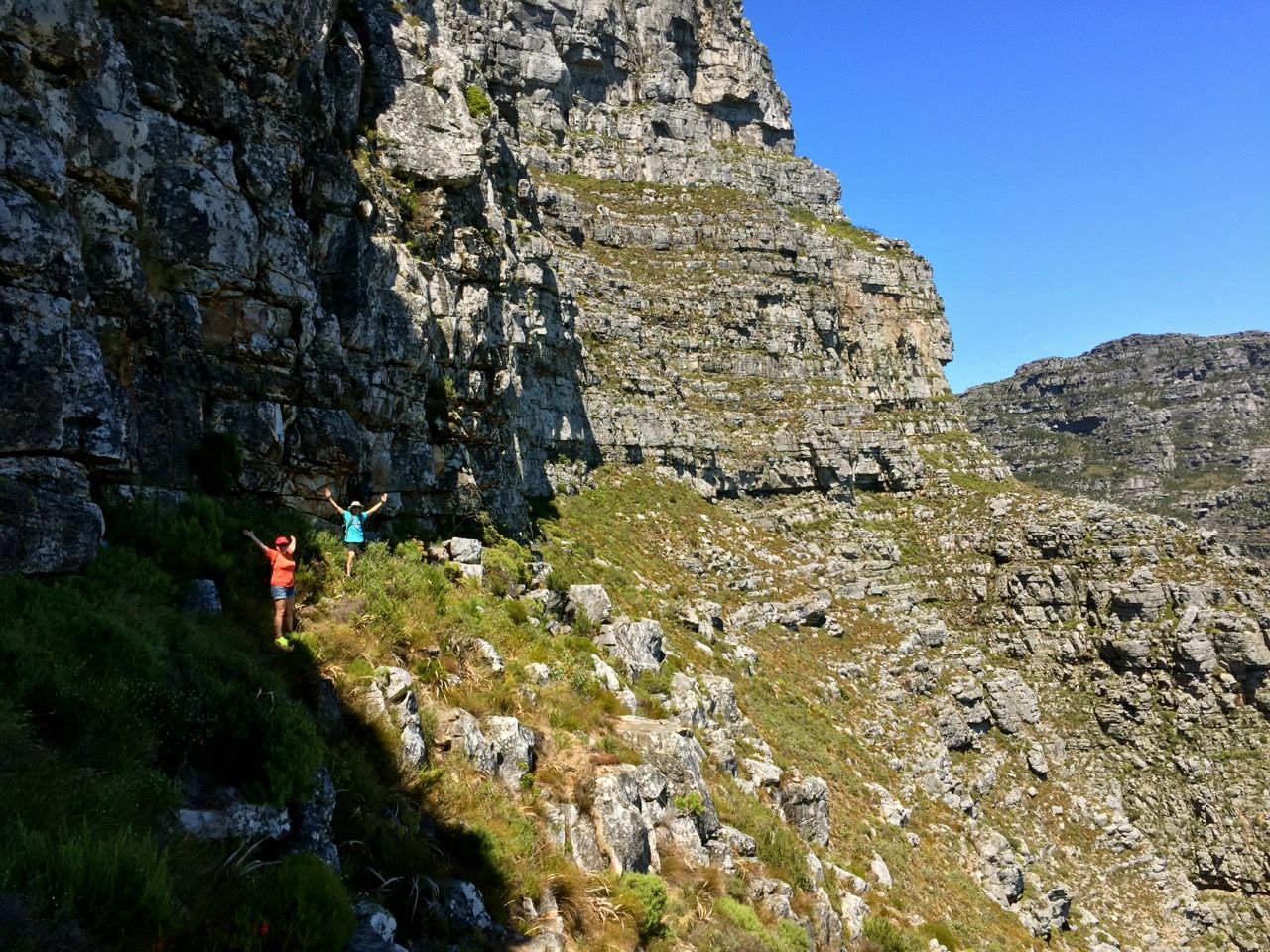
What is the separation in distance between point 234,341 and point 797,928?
1164 centimetres

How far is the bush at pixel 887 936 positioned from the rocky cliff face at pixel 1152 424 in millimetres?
116520

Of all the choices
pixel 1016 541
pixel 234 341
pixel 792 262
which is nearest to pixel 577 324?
pixel 792 262

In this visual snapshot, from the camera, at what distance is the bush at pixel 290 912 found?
13.0 feet

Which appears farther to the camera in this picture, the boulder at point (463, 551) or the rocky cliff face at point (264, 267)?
the boulder at point (463, 551)

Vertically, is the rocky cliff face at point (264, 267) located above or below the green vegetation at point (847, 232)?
below

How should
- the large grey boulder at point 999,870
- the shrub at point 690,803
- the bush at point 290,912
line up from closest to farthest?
the bush at point 290,912 < the shrub at point 690,803 < the large grey boulder at point 999,870

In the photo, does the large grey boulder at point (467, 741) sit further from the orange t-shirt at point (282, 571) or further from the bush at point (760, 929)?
the bush at point (760, 929)

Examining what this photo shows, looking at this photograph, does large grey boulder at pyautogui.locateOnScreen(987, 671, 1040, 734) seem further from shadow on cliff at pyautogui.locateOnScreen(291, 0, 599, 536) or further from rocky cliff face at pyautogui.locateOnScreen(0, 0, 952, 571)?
shadow on cliff at pyautogui.locateOnScreen(291, 0, 599, 536)

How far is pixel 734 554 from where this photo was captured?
39.3 metres

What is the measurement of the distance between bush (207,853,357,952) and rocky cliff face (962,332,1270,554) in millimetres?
126804

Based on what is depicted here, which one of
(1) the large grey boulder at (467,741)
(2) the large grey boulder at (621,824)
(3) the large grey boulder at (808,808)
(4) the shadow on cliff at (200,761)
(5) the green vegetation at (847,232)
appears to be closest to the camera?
(4) the shadow on cliff at (200,761)

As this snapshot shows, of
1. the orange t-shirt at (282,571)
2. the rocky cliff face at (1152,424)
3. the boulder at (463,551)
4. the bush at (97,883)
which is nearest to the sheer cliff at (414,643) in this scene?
the bush at (97,883)

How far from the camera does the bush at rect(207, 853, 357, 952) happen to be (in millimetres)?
3949

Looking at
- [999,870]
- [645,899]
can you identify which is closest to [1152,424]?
[999,870]
